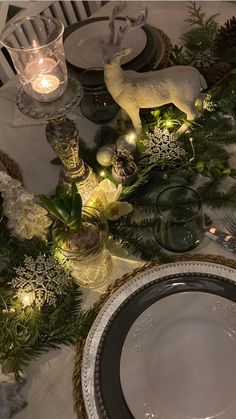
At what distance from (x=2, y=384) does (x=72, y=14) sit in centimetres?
120

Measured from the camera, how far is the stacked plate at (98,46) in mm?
1003

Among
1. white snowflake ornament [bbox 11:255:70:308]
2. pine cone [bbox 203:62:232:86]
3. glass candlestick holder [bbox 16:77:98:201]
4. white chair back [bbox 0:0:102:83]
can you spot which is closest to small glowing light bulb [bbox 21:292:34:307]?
white snowflake ornament [bbox 11:255:70:308]

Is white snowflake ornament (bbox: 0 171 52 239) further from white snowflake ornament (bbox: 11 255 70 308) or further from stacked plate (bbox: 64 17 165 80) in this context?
stacked plate (bbox: 64 17 165 80)

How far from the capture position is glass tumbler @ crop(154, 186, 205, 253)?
2.52 ft

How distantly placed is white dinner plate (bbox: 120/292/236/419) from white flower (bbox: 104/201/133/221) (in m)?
0.19

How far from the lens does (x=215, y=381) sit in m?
0.65

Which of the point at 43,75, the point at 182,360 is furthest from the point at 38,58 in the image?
the point at 182,360

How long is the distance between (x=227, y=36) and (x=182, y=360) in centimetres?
76

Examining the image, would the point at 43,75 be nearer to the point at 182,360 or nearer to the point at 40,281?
the point at 40,281

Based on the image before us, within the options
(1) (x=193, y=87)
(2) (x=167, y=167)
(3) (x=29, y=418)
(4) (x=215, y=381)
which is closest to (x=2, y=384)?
(3) (x=29, y=418)

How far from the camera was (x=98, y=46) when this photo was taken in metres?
1.05

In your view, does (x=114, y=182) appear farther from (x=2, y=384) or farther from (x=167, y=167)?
(x=2, y=384)

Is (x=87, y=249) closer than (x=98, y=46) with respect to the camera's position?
Yes

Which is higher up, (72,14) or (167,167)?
(72,14)
